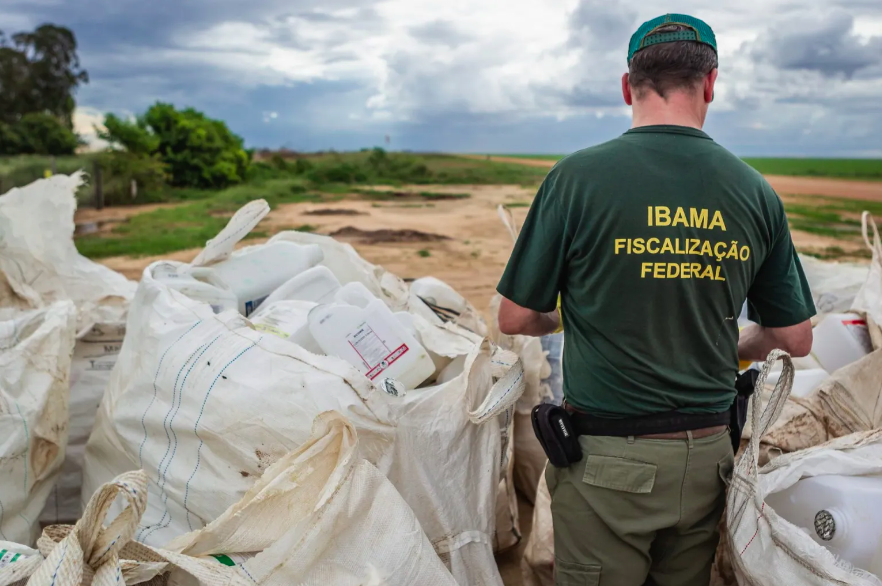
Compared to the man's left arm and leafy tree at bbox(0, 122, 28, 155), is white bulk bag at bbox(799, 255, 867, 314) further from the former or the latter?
leafy tree at bbox(0, 122, 28, 155)

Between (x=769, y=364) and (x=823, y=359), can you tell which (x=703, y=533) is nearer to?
(x=769, y=364)

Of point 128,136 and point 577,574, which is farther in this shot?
point 128,136

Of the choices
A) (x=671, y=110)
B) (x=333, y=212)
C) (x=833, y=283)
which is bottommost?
(x=333, y=212)

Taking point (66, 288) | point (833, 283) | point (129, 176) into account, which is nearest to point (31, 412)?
point (66, 288)

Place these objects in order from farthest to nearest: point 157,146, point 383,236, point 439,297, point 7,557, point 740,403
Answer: point 157,146 → point 383,236 → point 439,297 → point 740,403 → point 7,557

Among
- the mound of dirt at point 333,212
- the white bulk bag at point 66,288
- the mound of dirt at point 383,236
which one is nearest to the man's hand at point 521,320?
the white bulk bag at point 66,288

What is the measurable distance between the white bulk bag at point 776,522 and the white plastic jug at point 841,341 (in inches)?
37.0

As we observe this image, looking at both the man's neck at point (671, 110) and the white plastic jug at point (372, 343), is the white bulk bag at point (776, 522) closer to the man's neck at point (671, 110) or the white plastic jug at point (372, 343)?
the man's neck at point (671, 110)

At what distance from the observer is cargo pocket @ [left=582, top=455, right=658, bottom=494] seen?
4.91 ft

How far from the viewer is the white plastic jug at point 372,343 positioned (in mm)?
2014

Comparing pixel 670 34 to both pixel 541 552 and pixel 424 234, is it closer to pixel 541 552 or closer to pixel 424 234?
pixel 541 552

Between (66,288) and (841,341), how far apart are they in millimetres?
2944

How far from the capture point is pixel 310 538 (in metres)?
1.31

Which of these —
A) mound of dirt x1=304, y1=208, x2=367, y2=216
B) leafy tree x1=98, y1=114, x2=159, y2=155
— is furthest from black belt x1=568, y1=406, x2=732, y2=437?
leafy tree x1=98, y1=114, x2=159, y2=155
